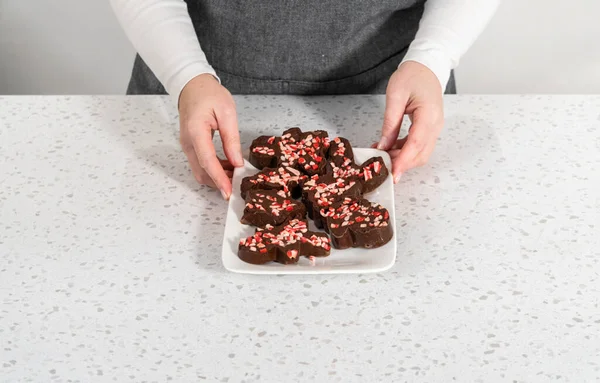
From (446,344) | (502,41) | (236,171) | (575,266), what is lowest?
(446,344)

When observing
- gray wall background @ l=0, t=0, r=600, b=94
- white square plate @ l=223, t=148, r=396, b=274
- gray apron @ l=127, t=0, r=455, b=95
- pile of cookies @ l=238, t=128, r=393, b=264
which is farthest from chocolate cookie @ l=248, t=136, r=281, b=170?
gray wall background @ l=0, t=0, r=600, b=94

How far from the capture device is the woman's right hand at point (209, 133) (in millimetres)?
1114

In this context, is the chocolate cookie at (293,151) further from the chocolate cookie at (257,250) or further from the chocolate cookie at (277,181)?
the chocolate cookie at (257,250)

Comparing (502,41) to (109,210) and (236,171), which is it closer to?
(236,171)

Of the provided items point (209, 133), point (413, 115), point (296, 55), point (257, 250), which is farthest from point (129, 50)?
point (257, 250)

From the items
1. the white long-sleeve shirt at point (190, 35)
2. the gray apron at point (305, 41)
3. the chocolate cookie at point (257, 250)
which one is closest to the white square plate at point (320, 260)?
the chocolate cookie at point (257, 250)

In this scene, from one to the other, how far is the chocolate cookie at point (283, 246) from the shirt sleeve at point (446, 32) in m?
0.42

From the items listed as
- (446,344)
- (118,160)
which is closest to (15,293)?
(118,160)

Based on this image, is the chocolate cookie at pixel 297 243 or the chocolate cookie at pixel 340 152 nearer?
the chocolate cookie at pixel 297 243

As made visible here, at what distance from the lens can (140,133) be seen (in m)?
1.28

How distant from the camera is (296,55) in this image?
1.37 m

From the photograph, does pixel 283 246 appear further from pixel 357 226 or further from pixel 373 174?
pixel 373 174

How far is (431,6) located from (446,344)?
2.23ft

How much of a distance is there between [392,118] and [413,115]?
4cm
